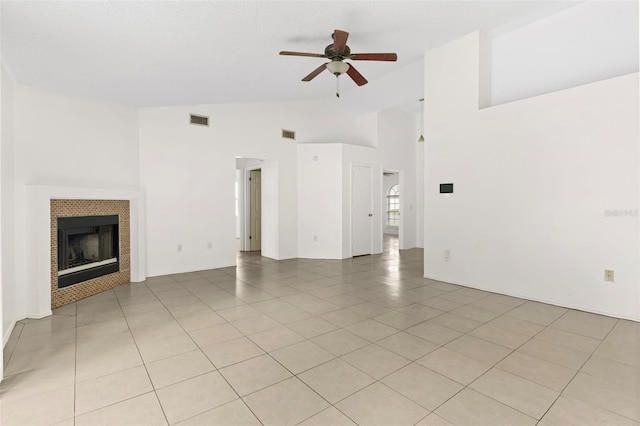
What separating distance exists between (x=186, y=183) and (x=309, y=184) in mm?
2534

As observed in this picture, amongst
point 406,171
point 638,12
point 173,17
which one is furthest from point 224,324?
point 406,171

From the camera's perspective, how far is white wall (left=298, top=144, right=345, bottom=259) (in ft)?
22.4

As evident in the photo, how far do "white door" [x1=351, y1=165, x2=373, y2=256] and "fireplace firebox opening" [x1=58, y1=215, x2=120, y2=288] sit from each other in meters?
4.52

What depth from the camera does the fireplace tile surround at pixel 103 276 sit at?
366 centimetres

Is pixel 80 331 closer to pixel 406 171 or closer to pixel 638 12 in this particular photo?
pixel 638 12

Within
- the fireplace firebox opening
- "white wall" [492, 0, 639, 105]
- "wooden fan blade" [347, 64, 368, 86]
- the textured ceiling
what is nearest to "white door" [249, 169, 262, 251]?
the textured ceiling

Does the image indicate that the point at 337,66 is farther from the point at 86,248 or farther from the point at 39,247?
the point at 86,248

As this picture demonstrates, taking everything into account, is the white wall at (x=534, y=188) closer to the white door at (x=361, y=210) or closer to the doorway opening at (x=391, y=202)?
the white door at (x=361, y=210)

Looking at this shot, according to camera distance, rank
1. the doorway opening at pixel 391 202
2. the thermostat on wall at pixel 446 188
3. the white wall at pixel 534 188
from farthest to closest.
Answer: the doorway opening at pixel 391 202 → the thermostat on wall at pixel 446 188 → the white wall at pixel 534 188

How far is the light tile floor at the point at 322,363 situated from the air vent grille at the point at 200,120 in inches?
125

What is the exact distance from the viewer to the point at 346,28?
357 cm

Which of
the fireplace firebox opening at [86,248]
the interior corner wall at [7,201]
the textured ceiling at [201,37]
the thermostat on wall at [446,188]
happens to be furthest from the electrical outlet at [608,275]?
the fireplace firebox opening at [86,248]

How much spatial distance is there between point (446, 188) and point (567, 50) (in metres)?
2.15

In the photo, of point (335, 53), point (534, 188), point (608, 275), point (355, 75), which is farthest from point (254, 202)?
point (608, 275)
